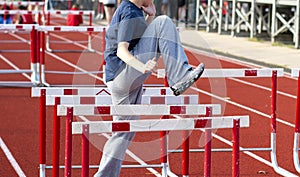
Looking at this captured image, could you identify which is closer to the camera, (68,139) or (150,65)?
(68,139)

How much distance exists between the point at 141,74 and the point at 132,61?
274 mm

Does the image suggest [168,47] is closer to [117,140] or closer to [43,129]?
[117,140]

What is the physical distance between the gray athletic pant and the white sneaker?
0.04 meters

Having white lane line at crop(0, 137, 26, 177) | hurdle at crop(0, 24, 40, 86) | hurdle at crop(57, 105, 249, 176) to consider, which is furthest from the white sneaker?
hurdle at crop(0, 24, 40, 86)

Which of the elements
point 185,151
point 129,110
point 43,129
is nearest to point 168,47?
point 129,110

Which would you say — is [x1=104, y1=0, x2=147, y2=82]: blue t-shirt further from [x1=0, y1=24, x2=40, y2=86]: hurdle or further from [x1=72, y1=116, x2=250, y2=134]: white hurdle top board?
[x1=0, y1=24, x2=40, y2=86]: hurdle

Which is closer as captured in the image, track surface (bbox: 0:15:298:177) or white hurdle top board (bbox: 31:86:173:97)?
white hurdle top board (bbox: 31:86:173:97)

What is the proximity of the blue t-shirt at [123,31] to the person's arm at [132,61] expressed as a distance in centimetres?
6

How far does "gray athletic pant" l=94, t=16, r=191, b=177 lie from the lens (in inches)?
268

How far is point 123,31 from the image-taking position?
6945 mm

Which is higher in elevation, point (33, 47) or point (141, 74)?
point (141, 74)

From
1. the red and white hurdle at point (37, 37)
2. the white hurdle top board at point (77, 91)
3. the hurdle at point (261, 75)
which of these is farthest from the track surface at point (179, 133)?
the white hurdle top board at point (77, 91)

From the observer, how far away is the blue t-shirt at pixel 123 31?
6961 millimetres

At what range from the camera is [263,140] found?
1117 cm
